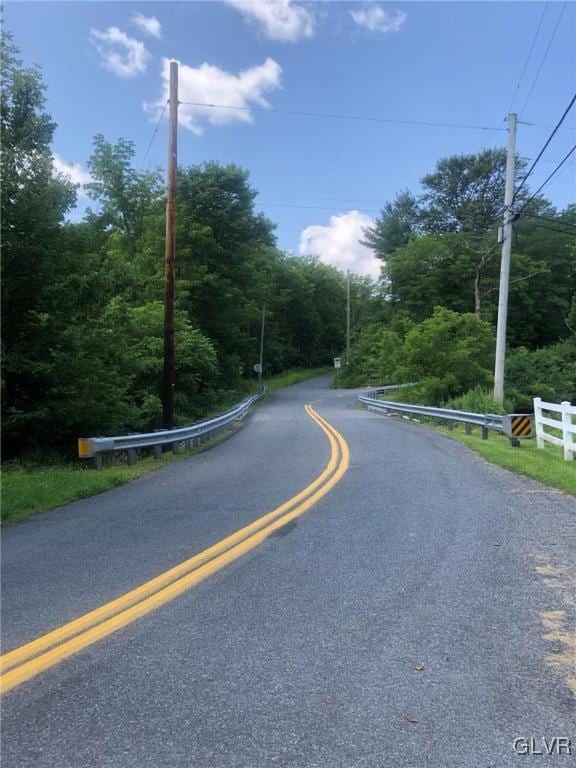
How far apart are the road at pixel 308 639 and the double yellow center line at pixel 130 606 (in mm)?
83

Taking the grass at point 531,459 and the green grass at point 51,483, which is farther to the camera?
the grass at point 531,459

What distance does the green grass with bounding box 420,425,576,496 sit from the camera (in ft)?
28.1

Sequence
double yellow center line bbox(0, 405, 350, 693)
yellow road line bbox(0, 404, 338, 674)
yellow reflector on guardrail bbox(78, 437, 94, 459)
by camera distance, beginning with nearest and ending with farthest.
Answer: double yellow center line bbox(0, 405, 350, 693) → yellow road line bbox(0, 404, 338, 674) → yellow reflector on guardrail bbox(78, 437, 94, 459)

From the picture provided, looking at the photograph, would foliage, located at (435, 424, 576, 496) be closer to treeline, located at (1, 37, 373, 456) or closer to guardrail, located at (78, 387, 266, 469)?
guardrail, located at (78, 387, 266, 469)

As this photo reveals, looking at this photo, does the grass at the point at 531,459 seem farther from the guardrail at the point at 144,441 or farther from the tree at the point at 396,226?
the tree at the point at 396,226

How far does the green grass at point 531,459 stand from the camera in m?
8.55

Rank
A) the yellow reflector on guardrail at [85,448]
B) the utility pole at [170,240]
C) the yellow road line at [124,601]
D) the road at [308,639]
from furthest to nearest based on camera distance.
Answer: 1. the utility pole at [170,240]
2. the yellow reflector on guardrail at [85,448]
3. the yellow road line at [124,601]
4. the road at [308,639]

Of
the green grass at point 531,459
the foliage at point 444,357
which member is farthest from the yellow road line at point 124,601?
the foliage at point 444,357

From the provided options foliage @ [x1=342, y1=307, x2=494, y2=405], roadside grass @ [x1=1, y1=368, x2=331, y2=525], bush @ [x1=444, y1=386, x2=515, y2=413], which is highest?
foliage @ [x1=342, y1=307, x2=494, y2=405]

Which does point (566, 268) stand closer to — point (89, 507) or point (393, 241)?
point (393, 241)

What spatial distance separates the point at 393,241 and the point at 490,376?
3077 cm

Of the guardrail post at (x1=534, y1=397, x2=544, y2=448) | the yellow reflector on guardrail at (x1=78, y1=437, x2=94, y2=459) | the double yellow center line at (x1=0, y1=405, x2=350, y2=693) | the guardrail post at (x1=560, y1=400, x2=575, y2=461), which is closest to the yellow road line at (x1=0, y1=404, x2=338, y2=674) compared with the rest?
the double yellow center line at (x1=0, y1=405, x2=350, y2=693)

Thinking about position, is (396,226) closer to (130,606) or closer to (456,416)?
(456,416)

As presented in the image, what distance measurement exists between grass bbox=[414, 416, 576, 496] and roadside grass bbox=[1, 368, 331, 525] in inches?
258
